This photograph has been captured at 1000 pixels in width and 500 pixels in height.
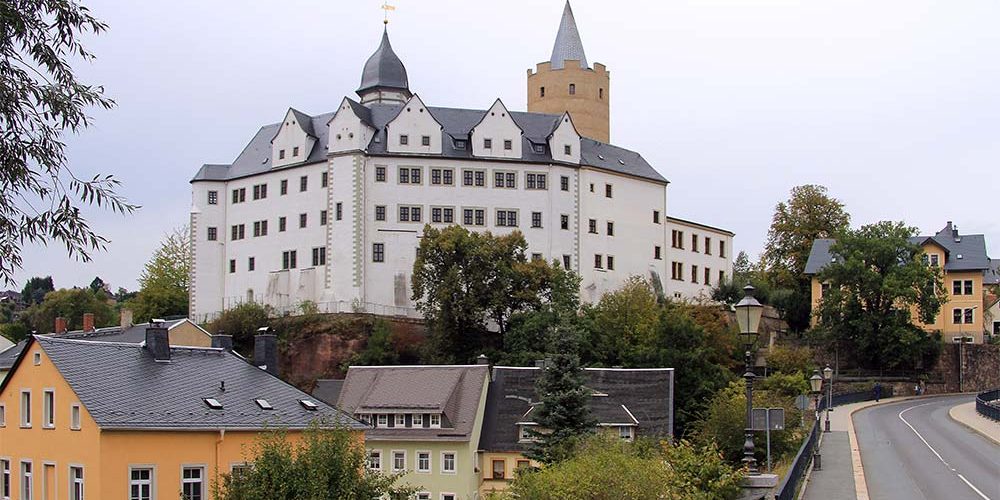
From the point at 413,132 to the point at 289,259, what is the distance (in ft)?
39.1

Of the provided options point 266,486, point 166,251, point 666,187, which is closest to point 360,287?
point 666,187

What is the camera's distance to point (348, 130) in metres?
88.1

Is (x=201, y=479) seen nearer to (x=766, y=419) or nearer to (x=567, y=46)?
(x=766, y=419)

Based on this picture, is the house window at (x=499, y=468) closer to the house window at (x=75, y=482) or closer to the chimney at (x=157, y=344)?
the chimney at (x=157, y=344)

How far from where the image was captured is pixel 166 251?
11519 centimetres

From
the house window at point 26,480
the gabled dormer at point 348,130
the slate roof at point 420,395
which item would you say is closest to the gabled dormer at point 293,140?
the gabled dormer at point 348,130

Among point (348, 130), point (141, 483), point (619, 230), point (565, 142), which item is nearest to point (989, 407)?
point (619, 230)

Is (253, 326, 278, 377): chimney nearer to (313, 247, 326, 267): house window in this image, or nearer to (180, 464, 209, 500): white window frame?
(180, 464, 209, 500): white window frame

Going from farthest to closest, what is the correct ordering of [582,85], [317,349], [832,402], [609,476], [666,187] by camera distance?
[582,85] < [666,187] < [317,349] < [832,402] < [609,476]

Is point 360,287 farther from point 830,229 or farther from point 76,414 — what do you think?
point 76,414

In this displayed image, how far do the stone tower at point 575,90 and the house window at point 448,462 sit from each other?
1966 inches

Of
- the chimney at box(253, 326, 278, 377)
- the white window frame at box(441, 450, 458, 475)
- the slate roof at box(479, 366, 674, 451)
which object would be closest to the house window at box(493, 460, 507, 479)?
the slate roof at box(479, 366, 674, 451)

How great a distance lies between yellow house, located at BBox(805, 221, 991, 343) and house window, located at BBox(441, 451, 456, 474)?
4285cm

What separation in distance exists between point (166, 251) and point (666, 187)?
45576mm
